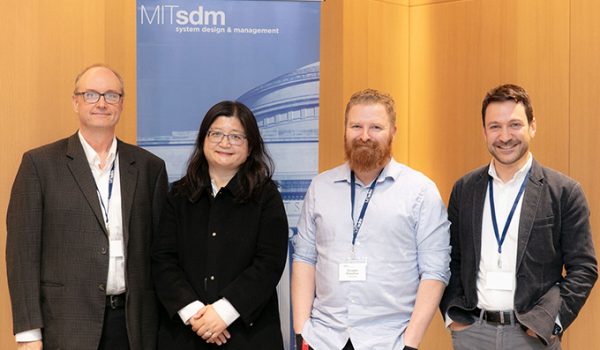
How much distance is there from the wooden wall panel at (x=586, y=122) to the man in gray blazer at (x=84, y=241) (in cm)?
263

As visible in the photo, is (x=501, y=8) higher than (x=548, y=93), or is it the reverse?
(x=501, y=8)

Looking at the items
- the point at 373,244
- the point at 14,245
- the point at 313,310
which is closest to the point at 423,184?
the point at 373,244

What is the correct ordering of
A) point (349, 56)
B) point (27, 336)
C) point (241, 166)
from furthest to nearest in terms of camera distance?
point (349, 56)
point (241, 166)
point (27, 336)

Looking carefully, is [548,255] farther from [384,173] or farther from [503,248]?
[384,173]

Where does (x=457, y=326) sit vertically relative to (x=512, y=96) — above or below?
below

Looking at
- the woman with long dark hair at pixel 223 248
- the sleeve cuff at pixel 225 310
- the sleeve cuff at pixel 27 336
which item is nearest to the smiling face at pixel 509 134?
the woman with long dark hair at pixel 223 248

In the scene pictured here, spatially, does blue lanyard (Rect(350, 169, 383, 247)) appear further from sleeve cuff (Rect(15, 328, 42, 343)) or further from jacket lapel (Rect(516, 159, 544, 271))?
sleeve cuff (Rect(15, 328, 42, 343))

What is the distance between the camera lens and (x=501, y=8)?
16.2 feet

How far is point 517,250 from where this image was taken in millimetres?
3129

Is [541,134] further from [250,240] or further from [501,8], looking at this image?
[250,240]

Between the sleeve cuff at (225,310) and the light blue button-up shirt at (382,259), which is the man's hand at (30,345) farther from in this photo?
the light blue button-up shirt at (382,259)

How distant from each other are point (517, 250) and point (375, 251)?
591 mm

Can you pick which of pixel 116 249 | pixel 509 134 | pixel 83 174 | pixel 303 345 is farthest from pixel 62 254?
pixel 509 134

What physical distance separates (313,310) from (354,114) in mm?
862
